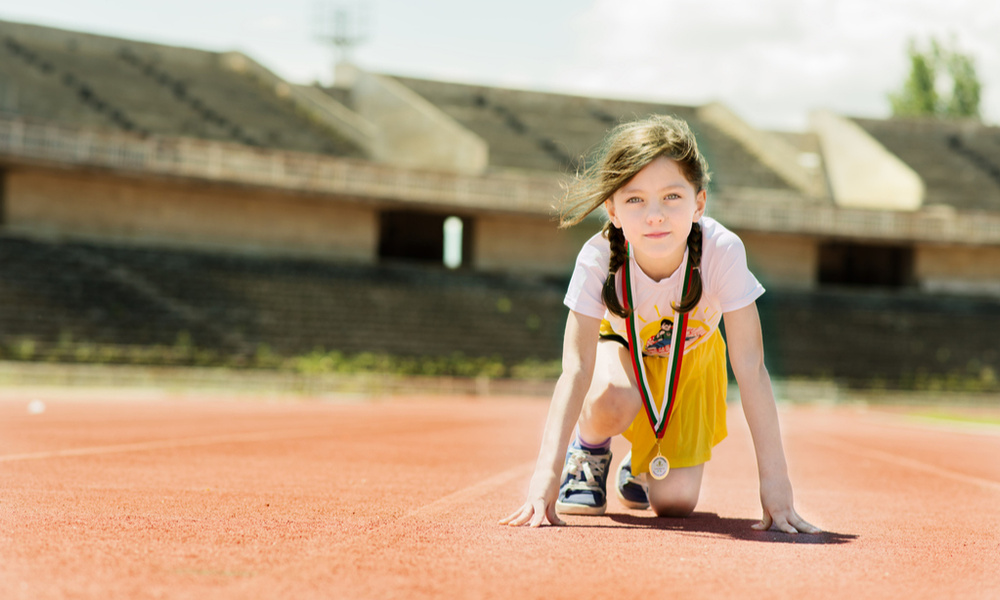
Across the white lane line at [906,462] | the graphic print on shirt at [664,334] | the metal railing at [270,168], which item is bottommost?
the white lane line at [906,462]

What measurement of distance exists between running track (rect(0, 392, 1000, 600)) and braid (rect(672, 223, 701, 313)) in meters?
0.88

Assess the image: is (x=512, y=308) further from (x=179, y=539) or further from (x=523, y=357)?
(x=179, y=539)

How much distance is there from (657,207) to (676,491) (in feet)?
4.17

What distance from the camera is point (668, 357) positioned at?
13.2 feet

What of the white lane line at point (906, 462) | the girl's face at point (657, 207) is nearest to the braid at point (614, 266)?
the girl's face at point (657, 207)

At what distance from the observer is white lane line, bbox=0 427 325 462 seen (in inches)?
237

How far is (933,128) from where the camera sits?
139ft

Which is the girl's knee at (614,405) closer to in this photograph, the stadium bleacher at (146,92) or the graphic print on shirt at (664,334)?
the graphic print on shirt at (664,334)

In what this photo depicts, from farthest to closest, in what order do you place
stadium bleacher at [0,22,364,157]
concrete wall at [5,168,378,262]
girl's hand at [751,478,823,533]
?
stadium bleacher at [0,22,364,157]
concrete wall at [5,168,378,262]
girl's hand at [751,478,823,533]

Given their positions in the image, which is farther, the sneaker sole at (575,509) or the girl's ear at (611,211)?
the sneaker sole at (575,509)

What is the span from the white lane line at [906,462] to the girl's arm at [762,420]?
333 cm

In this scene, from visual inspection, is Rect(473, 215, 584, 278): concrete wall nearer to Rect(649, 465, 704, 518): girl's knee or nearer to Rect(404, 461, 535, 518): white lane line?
Rect(404, 461, 535, 518): white lane line

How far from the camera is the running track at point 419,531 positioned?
7.72 ft

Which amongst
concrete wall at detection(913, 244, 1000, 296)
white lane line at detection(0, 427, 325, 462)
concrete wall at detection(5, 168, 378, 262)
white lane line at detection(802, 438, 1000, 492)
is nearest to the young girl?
white lane line at detection(802, 438, 1000, 492)
